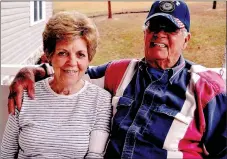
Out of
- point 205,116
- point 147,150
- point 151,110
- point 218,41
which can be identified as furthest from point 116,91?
point 218,41

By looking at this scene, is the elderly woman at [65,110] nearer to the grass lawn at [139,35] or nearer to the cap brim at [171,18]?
the cap brim at [171,18]

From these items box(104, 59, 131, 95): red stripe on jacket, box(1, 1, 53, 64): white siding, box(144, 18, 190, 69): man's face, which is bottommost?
box(1, 1, 53, 64): white siding

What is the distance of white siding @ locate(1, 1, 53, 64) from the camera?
491 cm

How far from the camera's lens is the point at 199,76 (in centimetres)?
164

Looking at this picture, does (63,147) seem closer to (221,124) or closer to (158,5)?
(221,124)

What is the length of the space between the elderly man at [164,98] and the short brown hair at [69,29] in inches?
8.9

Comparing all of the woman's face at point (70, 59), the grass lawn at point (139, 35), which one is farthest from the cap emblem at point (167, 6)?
the grass lawn at point (139, 35)

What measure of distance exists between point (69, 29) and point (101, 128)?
0.48m

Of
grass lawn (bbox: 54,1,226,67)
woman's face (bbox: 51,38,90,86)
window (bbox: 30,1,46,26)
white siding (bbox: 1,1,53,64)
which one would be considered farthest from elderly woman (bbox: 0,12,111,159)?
window (bbox: 30,1,46,26)

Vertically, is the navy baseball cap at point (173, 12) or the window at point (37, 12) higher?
the navy baseball cap at point (173, 12)

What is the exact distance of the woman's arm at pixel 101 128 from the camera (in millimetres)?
1601

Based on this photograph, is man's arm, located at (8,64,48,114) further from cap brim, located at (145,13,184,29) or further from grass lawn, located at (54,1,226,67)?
grass lawn, located at (54,1,226,67)

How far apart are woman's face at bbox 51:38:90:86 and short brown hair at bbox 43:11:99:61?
0.02 meters

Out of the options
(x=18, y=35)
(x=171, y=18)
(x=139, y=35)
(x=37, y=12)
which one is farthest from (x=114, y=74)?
(x=37, y=12)
